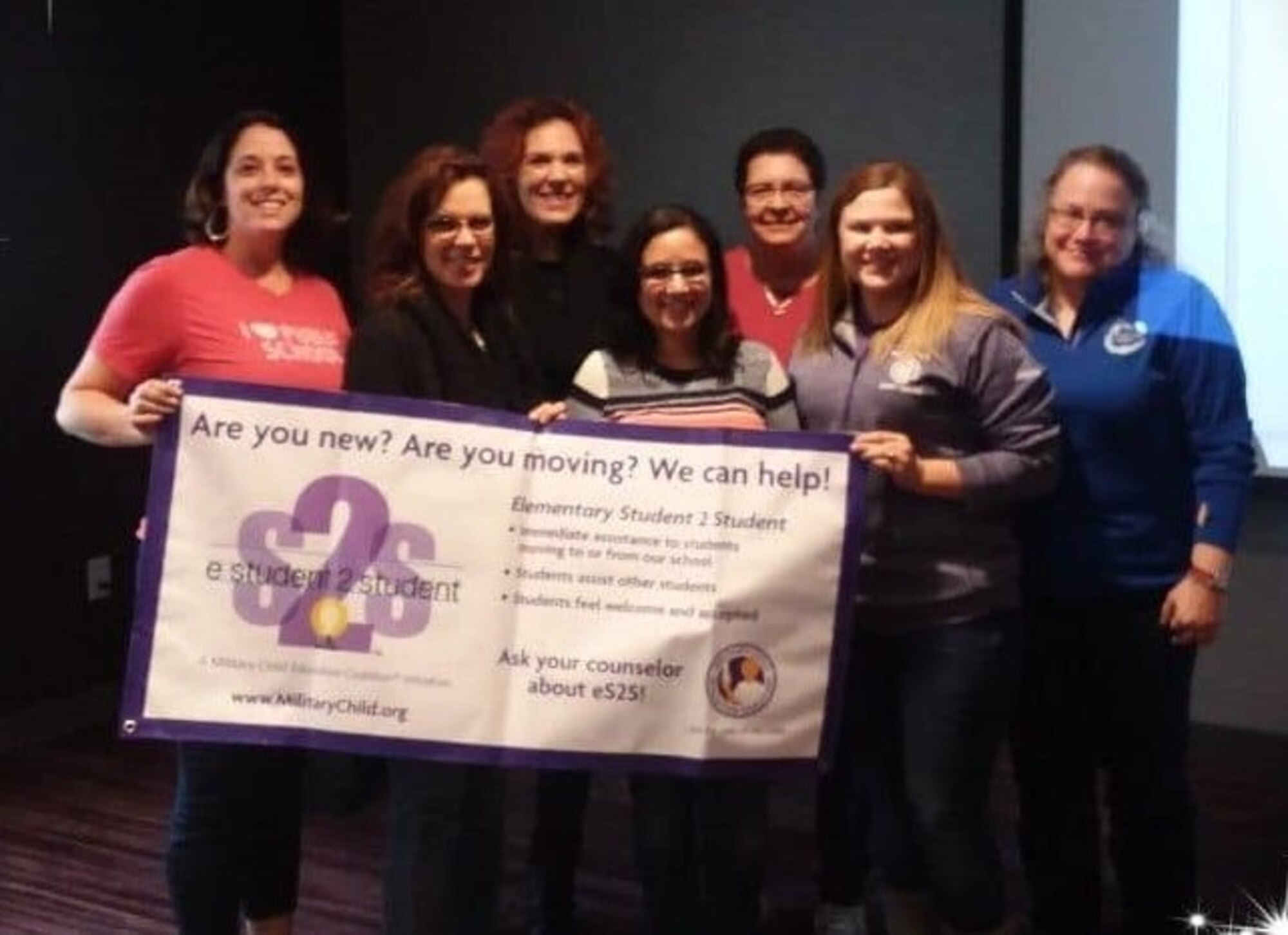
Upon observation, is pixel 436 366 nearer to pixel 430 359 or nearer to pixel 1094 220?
pixel 430 359

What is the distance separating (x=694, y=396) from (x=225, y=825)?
37.1 inches

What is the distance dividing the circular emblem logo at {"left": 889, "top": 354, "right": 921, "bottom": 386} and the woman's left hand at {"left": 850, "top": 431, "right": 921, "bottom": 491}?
0.08 meters

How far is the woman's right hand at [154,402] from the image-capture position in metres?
2.53

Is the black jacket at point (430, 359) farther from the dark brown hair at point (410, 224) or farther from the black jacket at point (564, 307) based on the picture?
the black jacket at point (564, 307)

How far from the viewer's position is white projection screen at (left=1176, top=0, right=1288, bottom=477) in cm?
398

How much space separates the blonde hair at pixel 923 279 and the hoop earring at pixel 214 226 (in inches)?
36.0

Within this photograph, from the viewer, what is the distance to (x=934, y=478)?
2527 millimetres

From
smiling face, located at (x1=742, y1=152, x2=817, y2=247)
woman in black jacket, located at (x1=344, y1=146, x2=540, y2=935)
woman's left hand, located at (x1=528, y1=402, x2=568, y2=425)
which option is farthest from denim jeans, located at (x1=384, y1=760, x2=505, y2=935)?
smiling face, located at (x1=742, y1=152, x2=817, y2=247)

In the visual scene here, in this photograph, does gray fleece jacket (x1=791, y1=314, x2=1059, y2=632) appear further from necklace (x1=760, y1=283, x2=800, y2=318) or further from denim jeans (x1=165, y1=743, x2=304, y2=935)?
denim jeans (x1=165, y1=743, x2=304, y2=935)

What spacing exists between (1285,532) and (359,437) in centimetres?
260

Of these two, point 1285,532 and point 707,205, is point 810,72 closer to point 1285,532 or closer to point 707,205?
point 707,205

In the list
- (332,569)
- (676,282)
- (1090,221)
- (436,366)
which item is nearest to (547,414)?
(436,366)

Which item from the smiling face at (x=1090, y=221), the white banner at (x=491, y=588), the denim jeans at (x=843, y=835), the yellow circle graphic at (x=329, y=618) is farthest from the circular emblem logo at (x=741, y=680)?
the smiling face at (x=1090, y=221)

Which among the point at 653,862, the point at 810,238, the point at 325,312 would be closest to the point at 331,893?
the point at 653,862
